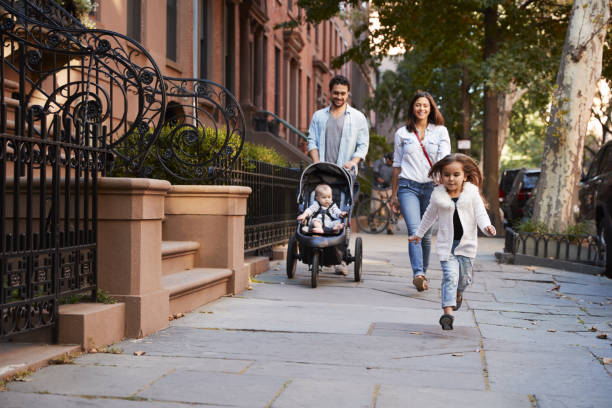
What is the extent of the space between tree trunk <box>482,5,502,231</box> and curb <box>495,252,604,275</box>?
33.3ft

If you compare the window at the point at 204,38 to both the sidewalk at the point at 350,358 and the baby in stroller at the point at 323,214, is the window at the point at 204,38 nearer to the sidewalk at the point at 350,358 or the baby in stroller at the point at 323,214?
the baby in stroller at the point at 323,214

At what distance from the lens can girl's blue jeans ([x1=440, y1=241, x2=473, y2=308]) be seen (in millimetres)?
5894

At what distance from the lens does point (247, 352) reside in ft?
16.2

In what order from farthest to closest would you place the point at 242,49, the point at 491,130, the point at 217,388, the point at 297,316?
the point at 491,130, the point at 242,49, the point at 297,316, the point at 217,388

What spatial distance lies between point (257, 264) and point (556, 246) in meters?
5.36

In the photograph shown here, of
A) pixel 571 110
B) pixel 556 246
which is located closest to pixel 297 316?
pixel 556 246

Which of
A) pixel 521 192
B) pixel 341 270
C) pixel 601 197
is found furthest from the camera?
pixel 521 192

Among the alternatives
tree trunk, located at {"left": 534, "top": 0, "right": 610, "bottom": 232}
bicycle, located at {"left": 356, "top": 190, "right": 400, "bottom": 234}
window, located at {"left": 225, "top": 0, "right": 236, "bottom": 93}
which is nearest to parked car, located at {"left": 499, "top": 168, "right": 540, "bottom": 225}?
bicycle, located at {"left": 356, "top": 190, "right": 400, "bottom": 234}

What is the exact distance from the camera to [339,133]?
30.1 ft

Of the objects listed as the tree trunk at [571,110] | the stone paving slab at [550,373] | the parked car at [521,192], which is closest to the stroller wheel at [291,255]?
the stone paving slab at [550,373]

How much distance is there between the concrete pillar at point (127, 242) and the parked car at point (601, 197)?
7.11 metres

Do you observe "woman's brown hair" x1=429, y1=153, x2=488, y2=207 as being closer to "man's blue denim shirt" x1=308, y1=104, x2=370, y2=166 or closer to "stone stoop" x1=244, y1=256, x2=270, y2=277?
"man's blue denim shirt" x1=308, y1=104, x2=370, y2=166

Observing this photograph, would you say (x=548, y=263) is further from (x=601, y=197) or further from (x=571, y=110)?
(x=571, y=110)

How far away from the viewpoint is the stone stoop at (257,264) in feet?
29.8
